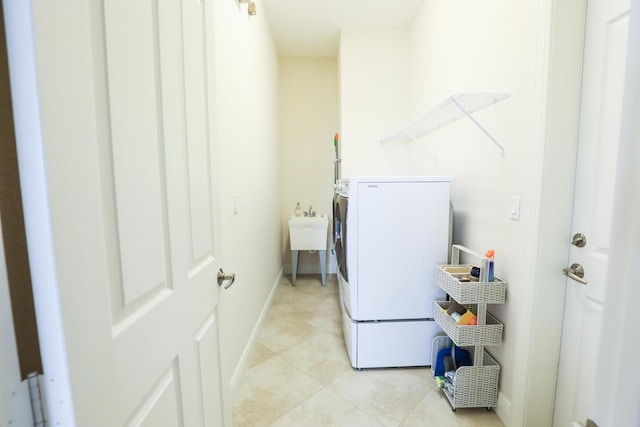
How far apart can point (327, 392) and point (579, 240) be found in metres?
1.56

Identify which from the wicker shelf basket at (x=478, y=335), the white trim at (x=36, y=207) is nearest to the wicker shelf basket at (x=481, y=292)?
the wicker shelf basket at (x=478, y=335)

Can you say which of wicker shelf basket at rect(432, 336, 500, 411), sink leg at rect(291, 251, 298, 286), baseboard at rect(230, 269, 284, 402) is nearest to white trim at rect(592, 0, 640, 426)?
wicker shelf basket at rect(432, 336, 500, 411)

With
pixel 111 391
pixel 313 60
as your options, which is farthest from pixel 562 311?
pixel 313 60

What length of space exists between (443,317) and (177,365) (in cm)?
148

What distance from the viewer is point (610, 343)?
334 millimetres

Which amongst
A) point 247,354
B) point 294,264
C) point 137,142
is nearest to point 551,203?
point 137,142

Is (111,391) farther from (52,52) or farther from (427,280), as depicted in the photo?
(427,280)

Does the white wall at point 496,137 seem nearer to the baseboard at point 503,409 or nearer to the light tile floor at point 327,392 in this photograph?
the baseboard at point 503,409

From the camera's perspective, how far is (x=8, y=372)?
1.14 ft

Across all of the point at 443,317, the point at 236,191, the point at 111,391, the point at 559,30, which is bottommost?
the point at 443,317

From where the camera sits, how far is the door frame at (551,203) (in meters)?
1.18

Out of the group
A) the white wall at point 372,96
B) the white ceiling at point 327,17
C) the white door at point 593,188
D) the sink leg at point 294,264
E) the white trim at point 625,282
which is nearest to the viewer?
the white trim at point 625,282

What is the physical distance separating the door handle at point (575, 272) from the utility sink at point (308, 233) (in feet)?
7.95

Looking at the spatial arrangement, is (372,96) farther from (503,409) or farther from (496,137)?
(503,409)
